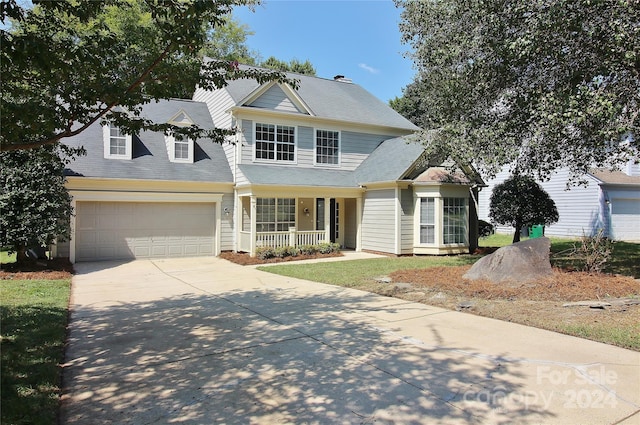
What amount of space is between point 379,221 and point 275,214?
4259mm

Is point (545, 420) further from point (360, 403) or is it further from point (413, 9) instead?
point (413, 9)

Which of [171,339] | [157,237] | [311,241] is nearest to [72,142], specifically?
[157,237]

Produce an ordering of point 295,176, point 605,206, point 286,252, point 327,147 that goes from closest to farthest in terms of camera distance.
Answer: point 286,252
point 295,176
point 327,147
point 605,206

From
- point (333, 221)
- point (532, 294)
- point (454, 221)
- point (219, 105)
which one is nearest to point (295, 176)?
point (333, 221)

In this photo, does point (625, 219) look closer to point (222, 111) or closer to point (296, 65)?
point (222, 111)

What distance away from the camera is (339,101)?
2005 cm

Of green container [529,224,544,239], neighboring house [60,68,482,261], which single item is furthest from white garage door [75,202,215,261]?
green container [529,224,544,239]

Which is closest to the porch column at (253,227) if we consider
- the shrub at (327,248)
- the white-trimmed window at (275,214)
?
the white-trimmed window at (275,214)

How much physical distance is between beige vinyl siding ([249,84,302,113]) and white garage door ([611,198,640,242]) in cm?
1774

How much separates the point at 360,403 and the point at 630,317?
207 inches

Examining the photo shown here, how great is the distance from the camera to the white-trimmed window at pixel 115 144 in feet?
50.0

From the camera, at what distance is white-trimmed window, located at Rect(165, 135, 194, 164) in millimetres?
16344

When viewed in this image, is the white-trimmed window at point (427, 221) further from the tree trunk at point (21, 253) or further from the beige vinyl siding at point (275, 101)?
the tree trunk at point (21, 253)

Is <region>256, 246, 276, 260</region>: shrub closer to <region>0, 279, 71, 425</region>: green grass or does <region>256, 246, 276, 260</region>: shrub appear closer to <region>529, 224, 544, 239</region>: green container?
<region>0, 279, 71, 425</region>: green grass
